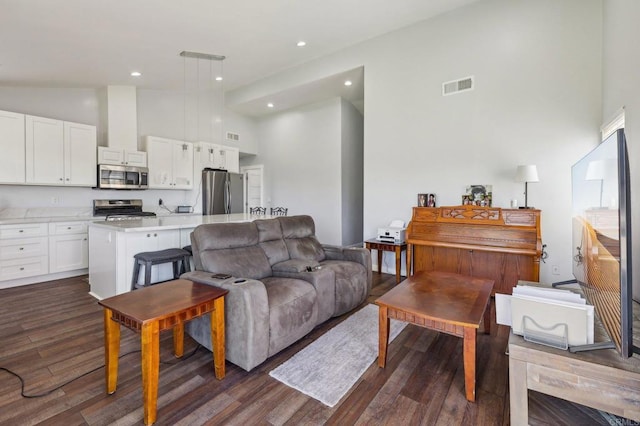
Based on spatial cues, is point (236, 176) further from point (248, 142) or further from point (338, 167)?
point (338, 167)

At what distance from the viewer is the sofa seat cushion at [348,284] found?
288 cm

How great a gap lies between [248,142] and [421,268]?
206 inches

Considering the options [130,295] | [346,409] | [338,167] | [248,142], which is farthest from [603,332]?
[248,142]

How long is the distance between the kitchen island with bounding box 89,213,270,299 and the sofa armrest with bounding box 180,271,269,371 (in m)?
1.61

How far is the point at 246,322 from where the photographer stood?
194cm

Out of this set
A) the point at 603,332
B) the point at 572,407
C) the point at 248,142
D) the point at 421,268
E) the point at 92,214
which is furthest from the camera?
the point at 248,142

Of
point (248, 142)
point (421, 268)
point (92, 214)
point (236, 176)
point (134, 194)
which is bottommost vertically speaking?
point (421, 268)

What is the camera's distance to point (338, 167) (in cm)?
613

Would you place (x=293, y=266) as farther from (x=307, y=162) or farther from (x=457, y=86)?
(x=307, y=162)

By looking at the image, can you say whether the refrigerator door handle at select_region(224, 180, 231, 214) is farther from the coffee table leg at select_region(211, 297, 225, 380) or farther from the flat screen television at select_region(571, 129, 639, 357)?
the flat screen television at select_region(571, 129, 639, 357)

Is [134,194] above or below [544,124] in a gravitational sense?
below

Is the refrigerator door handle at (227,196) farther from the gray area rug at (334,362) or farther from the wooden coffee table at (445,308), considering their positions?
the wooden coffee table at (445,308)

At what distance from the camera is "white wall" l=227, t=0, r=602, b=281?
10.8 ft

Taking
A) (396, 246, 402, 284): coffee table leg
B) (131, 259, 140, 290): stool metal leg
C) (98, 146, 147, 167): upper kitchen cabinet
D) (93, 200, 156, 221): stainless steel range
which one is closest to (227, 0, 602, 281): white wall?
(396, 246, 402, 284): coffee table leg
